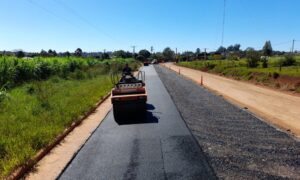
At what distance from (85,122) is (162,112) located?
323 cm

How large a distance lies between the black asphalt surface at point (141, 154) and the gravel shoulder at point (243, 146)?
35 cm

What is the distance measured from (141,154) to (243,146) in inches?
102

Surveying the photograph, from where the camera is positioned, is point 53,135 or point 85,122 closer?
point 53,135

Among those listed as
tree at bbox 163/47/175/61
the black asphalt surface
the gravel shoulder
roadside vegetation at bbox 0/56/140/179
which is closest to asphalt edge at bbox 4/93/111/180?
roadside vegetation at bbox 0/56/140/179

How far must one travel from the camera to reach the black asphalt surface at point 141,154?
23.4ft

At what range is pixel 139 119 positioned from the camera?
43.6 feet

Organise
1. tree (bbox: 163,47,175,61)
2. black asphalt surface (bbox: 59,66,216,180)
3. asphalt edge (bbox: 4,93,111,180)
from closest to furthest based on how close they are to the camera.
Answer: asphalt edge (bbox: 4,93,111,180) < black asphalt surface (bbox: 59,66,216,180) < tree (bbox: 163,47,175,61)

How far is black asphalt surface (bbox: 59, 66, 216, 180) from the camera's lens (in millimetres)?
7125

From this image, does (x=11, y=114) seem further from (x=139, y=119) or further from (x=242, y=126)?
(x=242, y=126)

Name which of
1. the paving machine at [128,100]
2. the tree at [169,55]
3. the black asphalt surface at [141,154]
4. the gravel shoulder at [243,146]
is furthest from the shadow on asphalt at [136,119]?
the tree at [169,55]

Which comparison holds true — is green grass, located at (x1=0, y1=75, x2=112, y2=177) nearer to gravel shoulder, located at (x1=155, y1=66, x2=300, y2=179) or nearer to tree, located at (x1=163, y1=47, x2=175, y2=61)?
gravel shoulder, located at (x1=155, y1=66, x2=300, y2=179)

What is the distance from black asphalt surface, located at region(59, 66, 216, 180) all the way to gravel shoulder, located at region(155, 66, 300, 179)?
35cm

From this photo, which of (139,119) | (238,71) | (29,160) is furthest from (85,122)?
(238,71)

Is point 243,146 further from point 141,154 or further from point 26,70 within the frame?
point 26,70
